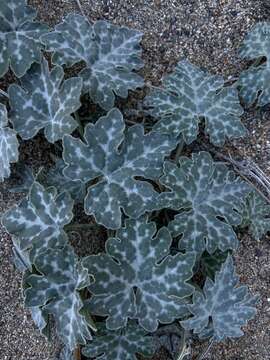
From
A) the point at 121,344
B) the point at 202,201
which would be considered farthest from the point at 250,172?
the point at 121,344

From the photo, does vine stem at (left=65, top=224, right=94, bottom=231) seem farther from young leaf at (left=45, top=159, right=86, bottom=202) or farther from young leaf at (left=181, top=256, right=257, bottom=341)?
young leaf at (left=181, top=256, right=257, bottom=341)

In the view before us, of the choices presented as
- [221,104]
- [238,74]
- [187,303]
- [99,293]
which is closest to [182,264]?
[187,303]

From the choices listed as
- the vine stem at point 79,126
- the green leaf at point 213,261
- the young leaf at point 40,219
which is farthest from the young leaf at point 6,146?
the green leaf at point 213,261

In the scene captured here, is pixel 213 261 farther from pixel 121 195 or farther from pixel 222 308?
pixel 121 195

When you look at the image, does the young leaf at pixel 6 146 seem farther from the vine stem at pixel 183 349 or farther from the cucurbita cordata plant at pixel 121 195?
the vine stem at pixel 183 349

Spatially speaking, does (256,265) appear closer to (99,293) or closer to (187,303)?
(187,303)

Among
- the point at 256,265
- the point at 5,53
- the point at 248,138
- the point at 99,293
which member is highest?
the point at 5,53
